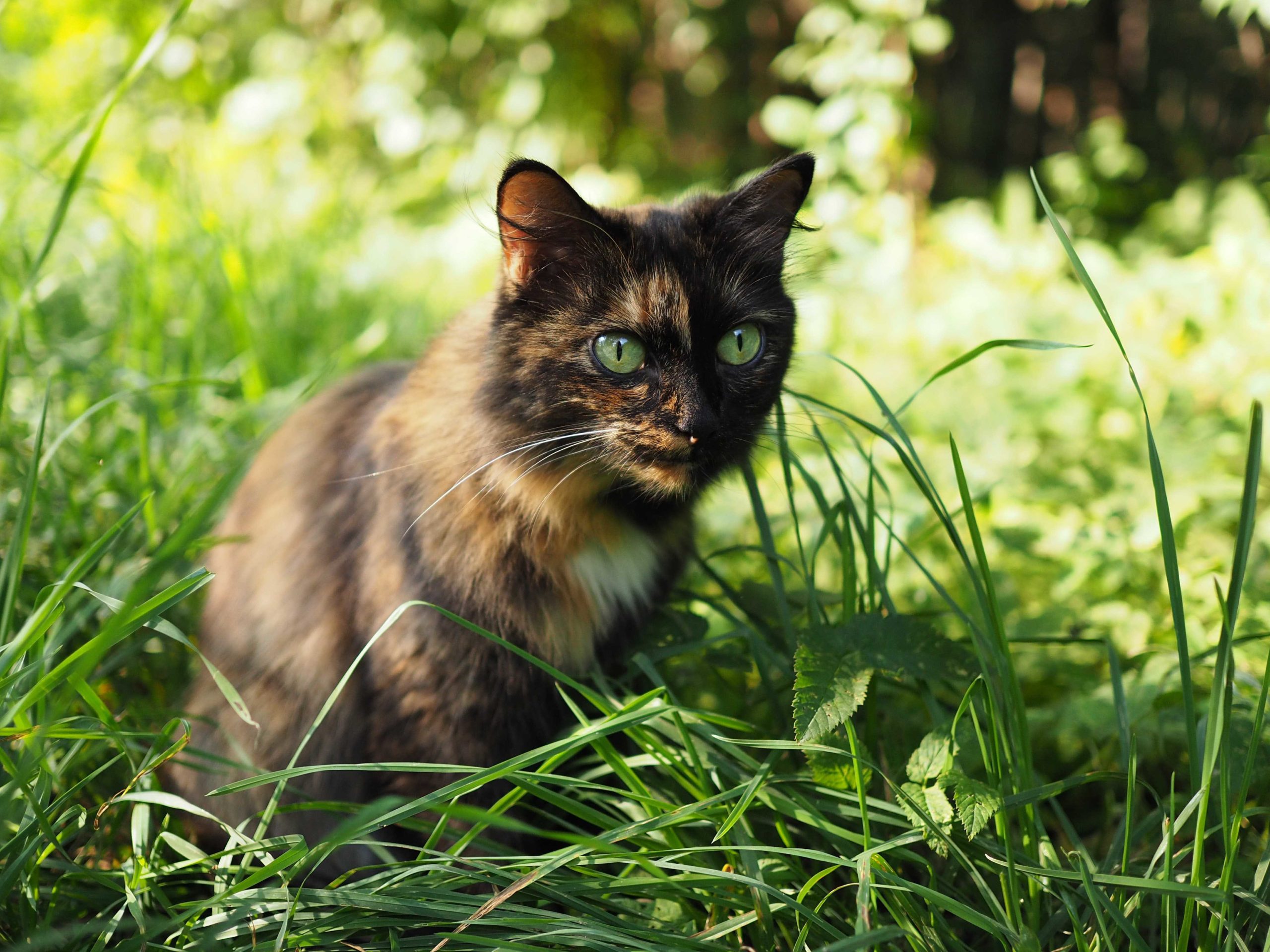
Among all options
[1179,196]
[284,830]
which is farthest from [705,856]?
[1179,196]

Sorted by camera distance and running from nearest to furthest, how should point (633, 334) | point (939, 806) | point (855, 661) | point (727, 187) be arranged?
point (939, 806), point (855, 661), point (633, 334), point (727, 187)

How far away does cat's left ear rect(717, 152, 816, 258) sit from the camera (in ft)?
4.95

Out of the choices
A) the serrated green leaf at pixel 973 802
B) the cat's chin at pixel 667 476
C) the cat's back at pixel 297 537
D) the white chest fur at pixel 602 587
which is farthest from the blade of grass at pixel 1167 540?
the cat's back at pixel 297 537

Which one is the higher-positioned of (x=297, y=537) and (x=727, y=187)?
(x=727, y=187)

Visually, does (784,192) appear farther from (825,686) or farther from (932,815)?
(932,815)

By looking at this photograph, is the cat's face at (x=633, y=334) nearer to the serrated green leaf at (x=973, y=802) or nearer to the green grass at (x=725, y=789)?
the green grass at (x=725, y=789)

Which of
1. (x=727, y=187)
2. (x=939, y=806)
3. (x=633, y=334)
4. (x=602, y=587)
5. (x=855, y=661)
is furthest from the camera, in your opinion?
(x=727, y=187)

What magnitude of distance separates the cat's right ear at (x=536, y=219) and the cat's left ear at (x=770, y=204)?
0.26m

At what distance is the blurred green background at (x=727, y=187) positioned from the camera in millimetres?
2061

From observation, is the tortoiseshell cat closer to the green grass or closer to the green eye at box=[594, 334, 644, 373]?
the green eye at box=[594, 334, 644, 373]

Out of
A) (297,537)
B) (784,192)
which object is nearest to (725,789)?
(297,537)

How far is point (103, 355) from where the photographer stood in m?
2.45

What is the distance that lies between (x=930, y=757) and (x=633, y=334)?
0.75 meters

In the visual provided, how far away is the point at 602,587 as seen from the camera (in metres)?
1.56
